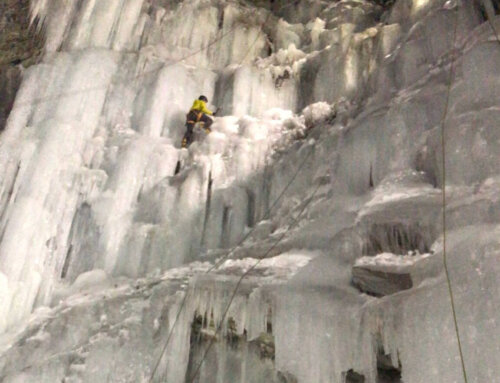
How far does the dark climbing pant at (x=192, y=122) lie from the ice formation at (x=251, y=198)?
22 cm

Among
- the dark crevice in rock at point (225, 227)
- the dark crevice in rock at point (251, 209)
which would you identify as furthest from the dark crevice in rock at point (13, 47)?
the dark crevice in rock at point (251, 209)

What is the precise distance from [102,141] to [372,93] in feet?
12.6

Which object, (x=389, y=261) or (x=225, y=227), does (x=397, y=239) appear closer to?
(x=389, y=261)

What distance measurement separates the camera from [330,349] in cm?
418

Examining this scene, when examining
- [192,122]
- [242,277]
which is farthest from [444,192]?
[192,122]

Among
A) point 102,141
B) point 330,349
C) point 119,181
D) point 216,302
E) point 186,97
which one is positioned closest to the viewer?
point 330,349

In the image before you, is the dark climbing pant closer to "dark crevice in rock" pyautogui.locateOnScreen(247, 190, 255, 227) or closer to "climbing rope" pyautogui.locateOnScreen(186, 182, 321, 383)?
"dark crevice in rock" pyautogui.locateOnScreen(247, 190, 255, 227)

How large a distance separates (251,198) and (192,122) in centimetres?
199

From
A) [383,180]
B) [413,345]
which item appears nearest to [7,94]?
[383,180]

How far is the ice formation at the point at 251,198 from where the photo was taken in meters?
4.12

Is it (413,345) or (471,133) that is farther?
(471,133)

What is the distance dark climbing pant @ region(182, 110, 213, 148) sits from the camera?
812 centimetres

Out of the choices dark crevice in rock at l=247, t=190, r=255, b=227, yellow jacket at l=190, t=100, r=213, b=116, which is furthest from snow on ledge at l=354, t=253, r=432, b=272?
yellow jacket at l=190, t=100, r=213, b=116

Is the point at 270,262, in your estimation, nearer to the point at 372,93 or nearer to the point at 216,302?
the point at 216,302
